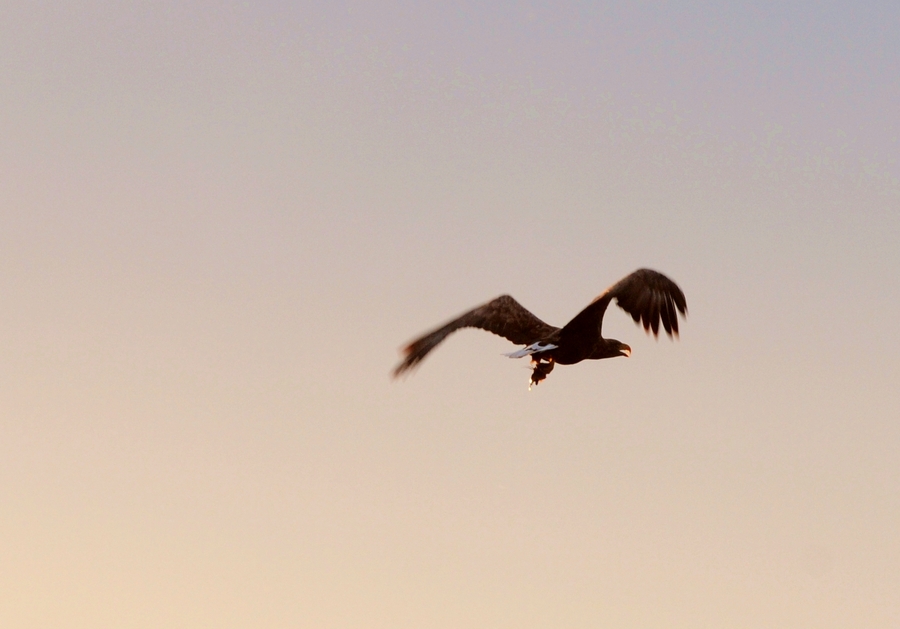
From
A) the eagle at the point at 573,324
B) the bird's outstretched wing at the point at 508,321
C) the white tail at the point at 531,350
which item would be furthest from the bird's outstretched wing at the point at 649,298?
the bird's outstretched wing at the point at 508,321

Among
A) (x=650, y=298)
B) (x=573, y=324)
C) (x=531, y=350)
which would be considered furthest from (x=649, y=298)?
(x=531, y=350)

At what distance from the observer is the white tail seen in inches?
969

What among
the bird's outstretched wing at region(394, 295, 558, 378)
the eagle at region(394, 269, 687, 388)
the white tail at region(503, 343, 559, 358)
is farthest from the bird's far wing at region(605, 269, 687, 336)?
the bird's outstretched wing at region(394, 295, 558, 378)

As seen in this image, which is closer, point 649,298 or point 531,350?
point 649,298

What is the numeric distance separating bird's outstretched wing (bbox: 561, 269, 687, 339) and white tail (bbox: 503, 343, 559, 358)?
136 cm

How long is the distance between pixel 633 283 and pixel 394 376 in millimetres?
4442

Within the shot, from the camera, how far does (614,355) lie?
26.1 meters

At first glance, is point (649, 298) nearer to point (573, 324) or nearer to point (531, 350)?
point (573, 324)

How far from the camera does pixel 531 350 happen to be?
2477cm

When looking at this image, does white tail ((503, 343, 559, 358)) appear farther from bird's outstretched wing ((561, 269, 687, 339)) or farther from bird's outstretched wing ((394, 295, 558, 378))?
bird's outstretched wing ((561, 269, 687, 339))

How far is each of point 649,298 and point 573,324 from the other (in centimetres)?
177

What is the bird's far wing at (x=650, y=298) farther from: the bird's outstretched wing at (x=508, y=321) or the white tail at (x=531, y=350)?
the bird's outstretched wing at (x=508, y=321)

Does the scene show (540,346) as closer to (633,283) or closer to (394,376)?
(633,283)

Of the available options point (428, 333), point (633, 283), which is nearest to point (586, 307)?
point (633, 283)
